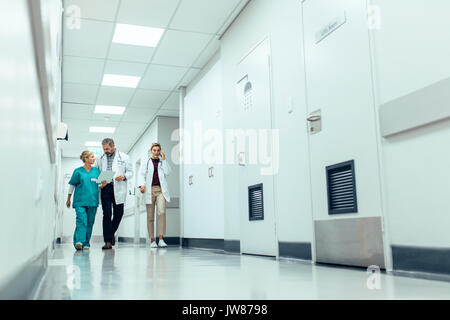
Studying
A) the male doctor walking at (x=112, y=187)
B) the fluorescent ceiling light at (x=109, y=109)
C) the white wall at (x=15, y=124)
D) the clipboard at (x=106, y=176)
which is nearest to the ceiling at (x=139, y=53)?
the fluorescent ceiling light at (x=109, y=109)

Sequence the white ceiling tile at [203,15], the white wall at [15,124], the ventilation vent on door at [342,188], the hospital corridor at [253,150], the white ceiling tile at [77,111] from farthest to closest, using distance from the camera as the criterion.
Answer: the white ceiling tile at [77,111]
the white ceiling tile at [203,15]
the ventilation vent on door at [342,188]
the hospital corridor at [253,150]
the white wall at [15,124]

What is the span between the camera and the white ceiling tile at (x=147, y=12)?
4457 mm

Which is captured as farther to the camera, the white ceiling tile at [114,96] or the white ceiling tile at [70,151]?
the white ceiling tile at [70,151]

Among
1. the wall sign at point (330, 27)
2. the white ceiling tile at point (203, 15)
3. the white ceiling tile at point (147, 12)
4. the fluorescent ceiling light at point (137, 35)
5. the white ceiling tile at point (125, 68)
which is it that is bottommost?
the wall sign at point (330, 27)

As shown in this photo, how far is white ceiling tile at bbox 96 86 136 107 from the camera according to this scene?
7.00 meters

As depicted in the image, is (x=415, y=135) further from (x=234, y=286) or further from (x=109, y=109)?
(x=109, y=109)

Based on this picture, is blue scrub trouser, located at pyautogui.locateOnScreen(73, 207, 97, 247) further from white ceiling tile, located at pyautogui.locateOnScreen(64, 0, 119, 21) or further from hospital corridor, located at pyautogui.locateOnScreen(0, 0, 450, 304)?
white ceiling tile, located at pyautogui.locateOnScreen(64, 0, 119, 21)

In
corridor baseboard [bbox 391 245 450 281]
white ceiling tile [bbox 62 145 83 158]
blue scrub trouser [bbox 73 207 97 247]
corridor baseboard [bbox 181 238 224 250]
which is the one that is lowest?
corridor baseboard [bbox 181 238 224 250]

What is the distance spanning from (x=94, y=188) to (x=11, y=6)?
4.68 meters

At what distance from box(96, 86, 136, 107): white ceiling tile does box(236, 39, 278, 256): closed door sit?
3.07 m

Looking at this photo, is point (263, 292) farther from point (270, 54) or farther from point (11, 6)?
point (270, 54)

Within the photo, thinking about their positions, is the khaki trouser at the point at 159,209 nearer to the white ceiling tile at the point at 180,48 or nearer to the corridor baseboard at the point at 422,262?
the white ceiling tile at the point at 180,48

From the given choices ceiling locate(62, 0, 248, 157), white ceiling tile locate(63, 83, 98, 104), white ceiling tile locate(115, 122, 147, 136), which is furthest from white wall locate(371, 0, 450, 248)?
white ceiling tile locate(115, 122, 147, 136)

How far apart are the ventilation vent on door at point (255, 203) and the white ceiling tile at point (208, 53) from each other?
2.22 m
